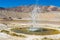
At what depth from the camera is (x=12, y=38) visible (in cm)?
2348

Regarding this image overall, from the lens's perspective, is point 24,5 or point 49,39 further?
point 24,5

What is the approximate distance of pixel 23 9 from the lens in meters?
127

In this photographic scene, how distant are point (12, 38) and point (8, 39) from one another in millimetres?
746

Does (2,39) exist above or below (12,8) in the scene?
below

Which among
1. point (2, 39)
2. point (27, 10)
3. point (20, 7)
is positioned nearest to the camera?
point (2, 39)

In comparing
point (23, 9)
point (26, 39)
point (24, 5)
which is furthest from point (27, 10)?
point (26, 39)

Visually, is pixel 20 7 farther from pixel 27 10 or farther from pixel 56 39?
pixel 56 39

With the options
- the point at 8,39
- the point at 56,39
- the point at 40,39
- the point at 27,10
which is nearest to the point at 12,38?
the point at 8,39

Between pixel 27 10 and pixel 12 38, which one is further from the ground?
pixel 27 10

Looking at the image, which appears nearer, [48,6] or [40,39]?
[40,39]

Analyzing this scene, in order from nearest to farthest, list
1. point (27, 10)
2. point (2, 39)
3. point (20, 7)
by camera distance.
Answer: point (2, 39)
point (27, 10)
point (20, 7)

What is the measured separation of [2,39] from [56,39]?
6351 millimetres

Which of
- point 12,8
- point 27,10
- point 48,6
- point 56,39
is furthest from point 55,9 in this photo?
point 56,39

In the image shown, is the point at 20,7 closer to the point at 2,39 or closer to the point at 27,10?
the point at 27,10
